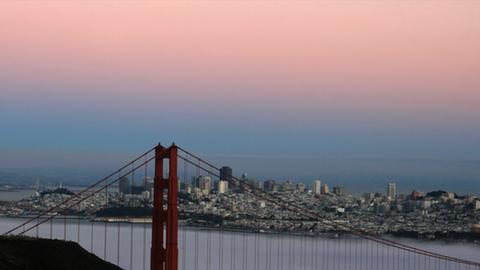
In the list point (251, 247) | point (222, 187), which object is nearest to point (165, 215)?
point (251, 247)

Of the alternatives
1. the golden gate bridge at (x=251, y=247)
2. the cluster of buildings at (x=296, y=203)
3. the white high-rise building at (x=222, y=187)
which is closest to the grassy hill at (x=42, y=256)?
the golden gate bridge at (x=251, y=247)

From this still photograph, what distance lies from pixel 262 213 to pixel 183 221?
15.6 m

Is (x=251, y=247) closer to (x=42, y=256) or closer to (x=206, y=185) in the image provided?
(x=206, y=185)

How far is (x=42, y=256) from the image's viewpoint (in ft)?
132

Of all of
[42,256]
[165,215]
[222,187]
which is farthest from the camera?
[222,187]

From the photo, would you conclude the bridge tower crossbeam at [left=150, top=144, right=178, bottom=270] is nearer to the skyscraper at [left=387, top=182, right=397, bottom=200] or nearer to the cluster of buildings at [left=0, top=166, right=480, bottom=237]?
the cluster of buildings at [left=0, top=166, right=480, bottom=237]

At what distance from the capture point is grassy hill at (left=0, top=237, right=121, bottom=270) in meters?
38.2

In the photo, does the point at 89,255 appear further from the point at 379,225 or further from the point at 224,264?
the point at 379,225

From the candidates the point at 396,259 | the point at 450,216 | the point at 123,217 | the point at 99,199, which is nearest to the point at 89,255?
the point at 396,259

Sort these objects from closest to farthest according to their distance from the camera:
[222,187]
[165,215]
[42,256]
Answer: [165,215] → [42,256] → [222,187]

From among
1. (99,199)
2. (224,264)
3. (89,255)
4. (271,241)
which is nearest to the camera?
(89,255)

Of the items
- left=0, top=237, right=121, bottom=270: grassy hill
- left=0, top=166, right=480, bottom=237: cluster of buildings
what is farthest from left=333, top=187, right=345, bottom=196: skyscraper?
left=0, top=237, right=121, bottom=270: grassy hill

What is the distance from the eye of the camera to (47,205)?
97438mm

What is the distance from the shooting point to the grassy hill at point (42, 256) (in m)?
38.2
